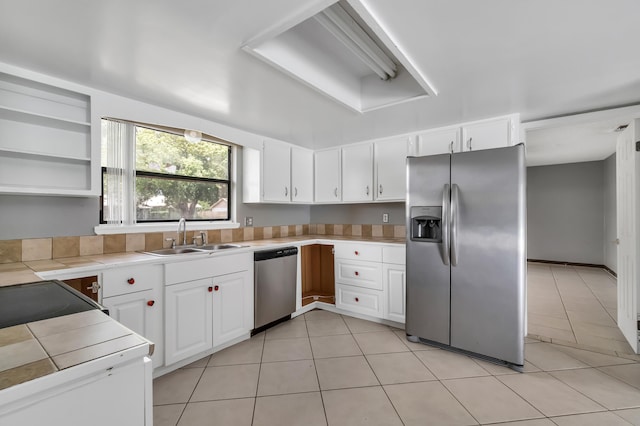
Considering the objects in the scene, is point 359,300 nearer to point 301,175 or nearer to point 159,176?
point 301,175

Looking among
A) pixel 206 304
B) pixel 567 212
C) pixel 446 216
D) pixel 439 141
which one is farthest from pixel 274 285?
pixel 567 212

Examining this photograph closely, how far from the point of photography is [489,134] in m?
2.82

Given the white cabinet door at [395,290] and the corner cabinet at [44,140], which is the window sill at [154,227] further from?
the white cabinet door at [395,290]

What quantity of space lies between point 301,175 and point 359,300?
182 centimetres

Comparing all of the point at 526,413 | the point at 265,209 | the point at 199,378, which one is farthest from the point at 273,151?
the point at 526,413

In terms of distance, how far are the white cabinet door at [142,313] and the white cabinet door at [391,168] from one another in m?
2.55

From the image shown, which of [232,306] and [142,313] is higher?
[142,313]

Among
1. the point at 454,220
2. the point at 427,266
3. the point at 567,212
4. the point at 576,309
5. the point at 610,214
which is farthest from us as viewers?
the point at 567,212

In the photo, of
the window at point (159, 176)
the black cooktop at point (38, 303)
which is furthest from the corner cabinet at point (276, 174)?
the black cooktop at point (38, 303)

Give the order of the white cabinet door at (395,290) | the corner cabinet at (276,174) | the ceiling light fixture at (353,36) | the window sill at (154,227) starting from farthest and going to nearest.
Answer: the corner cabinet at (276,174), the white cabinet door at (395,290), the window sill at (154,227), the ceiling light fixture at (353,36)

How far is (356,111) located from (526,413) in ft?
8.16

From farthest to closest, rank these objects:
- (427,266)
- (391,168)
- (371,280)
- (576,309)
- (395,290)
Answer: (576,309) → (391,168) → (371,280) → (395,290) → (427,266)

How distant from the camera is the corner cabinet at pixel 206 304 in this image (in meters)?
2.24

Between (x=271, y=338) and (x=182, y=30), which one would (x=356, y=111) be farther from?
(x=271, y=338)
